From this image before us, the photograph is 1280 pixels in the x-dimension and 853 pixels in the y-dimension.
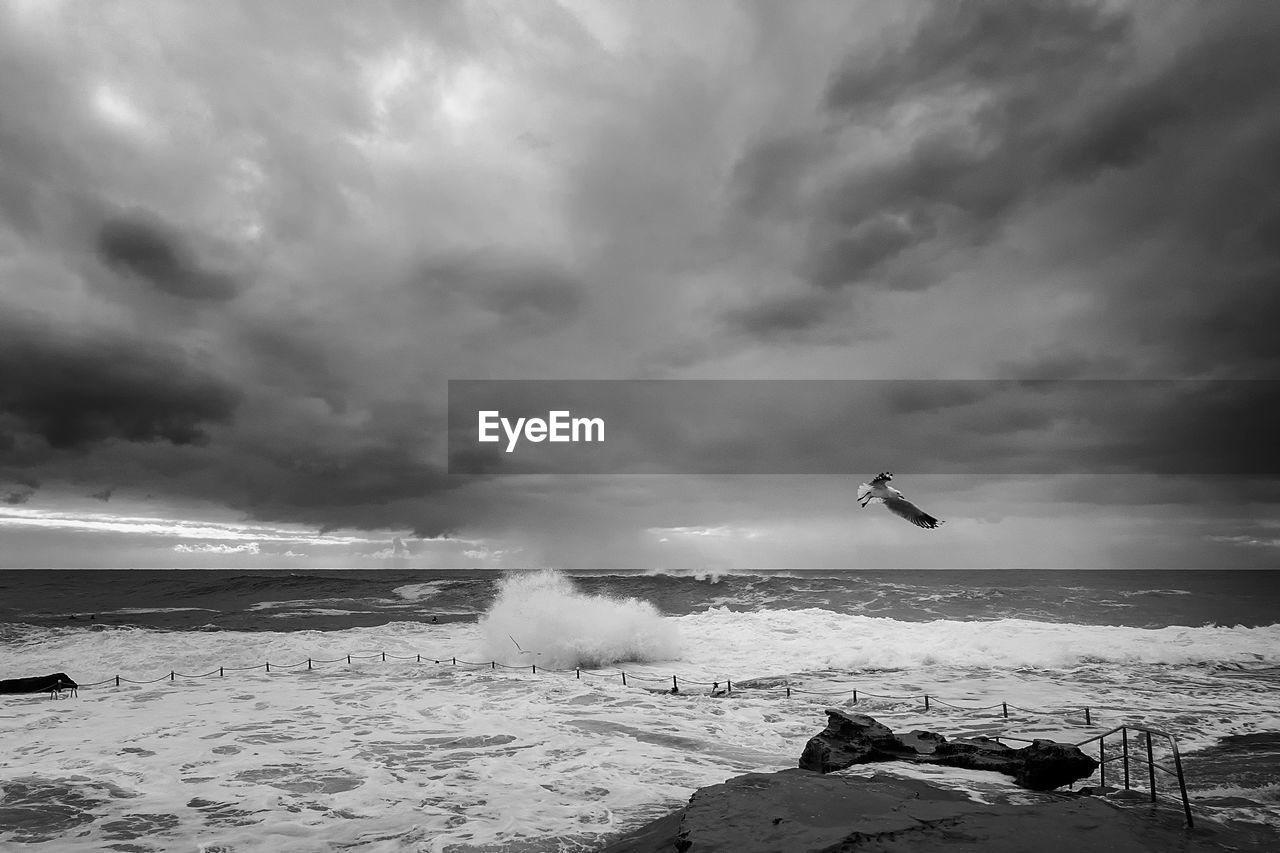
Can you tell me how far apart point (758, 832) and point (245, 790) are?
24.6 feet

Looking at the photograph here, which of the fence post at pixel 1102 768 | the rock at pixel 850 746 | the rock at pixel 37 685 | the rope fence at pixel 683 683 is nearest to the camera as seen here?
the fence post at pixel 1102 768

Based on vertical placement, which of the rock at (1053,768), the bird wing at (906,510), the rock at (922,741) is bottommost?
the rock at (922,741)

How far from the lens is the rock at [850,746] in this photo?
866cm

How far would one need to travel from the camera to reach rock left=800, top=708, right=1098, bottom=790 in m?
7.90

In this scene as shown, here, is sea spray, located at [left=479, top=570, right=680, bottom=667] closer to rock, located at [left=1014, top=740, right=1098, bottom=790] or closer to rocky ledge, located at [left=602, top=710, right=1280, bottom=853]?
rocky ledge, located at [left=602, top=710, right=1280, bottom=853]

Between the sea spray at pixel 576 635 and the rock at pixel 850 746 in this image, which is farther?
the sea spray at pixel 576 635

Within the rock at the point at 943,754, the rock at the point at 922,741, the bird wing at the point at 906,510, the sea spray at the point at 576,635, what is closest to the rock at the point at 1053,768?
the rock at the point at 943,754

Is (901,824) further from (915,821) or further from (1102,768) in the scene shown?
(1102,768)

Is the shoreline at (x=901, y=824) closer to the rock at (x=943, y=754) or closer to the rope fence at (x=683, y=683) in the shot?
the rock at (x=943, y=754)

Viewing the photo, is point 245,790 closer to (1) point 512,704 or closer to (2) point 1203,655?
(1) point 512,704

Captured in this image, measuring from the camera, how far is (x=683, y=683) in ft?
55.7

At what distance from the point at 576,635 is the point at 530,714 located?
7.77m

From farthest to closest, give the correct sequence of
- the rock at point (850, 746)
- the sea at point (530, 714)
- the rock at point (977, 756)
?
the rock at point (850, 746)
the rock at point (977, 756)
the sea at point (530, 714)

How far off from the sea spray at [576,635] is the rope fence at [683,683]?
69cm
